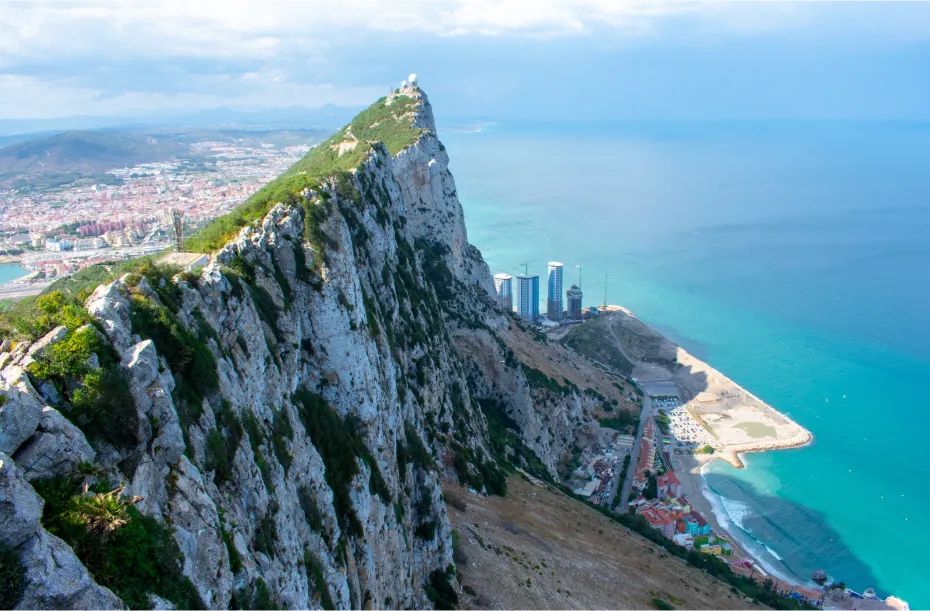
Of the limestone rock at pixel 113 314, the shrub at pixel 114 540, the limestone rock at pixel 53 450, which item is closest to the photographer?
the shrub at pixel 114 540

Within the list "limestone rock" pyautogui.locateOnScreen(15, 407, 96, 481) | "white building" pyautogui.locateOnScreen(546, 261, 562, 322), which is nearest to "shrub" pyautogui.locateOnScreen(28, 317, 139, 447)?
"limestone rock" pyautogui.locateOnScreen(15, 407, 96, 481)

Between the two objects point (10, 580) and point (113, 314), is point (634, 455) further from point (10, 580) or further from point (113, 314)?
point (10, 580)

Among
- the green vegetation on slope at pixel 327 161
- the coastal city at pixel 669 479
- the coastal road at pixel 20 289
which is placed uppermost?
the green vegetation on slope at pixel 327 161

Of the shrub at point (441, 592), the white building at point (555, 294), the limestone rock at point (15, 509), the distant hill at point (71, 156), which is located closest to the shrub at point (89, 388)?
the limestone rock at point (15, 509)

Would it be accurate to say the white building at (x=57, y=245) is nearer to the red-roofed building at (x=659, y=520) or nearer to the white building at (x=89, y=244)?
the white building at (x=89, y=244)

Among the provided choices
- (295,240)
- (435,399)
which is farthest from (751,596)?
(295,240)

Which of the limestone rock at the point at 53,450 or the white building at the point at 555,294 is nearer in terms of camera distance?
the limestone rock at the point at 53,450

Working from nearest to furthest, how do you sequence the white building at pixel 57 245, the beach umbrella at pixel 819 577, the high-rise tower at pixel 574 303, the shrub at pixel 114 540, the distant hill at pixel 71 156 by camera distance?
the shrub at pixel 114 540
the beach umbrella at pixel 819 577
the white building at pixel 57 245
the high-rise tower at pixel 574 303
the distant hill at pixel 71 156

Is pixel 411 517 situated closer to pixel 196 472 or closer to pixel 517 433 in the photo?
pixel 196 472
